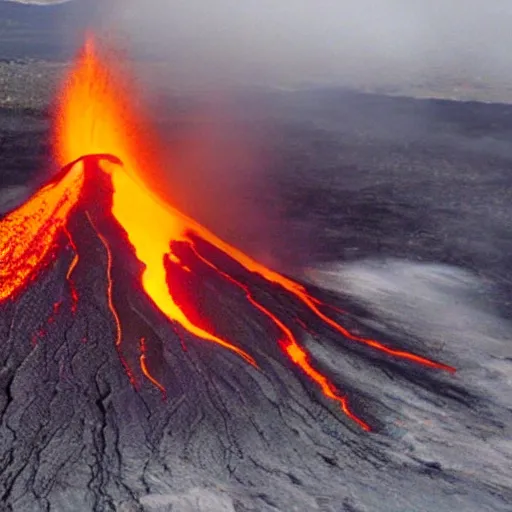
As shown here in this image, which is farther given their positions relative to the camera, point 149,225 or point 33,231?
point 149,225

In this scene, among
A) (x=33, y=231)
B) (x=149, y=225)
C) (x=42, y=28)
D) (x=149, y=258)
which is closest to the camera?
(x=149, y=258)

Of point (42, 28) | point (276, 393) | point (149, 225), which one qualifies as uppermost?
point (42, 28)

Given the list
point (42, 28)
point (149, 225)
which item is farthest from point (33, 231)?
point (42, 28)

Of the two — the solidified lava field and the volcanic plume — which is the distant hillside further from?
the solidified lava field

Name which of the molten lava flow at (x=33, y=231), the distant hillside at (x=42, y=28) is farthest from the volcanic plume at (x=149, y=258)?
Result: the distant hillside at (x=42, y=28)

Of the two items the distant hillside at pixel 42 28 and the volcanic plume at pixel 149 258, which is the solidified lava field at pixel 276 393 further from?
the distant hillside at pixel 42 28

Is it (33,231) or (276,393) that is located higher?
(33,231)

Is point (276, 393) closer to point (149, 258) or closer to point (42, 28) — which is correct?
point (149, 258)
